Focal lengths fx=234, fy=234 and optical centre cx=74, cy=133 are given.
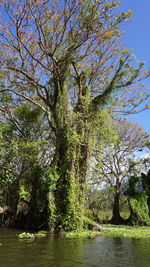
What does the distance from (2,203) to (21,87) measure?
25.0 feet

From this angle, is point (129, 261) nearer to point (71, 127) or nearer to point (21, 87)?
point (71, 127)

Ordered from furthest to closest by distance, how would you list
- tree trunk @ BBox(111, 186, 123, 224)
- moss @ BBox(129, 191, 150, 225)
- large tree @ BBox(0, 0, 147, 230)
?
tree trunk @ BBox(111, 186, 123, 224)
moss @ BBox(129, 191, 150, 225)
large tree @ BBox(0, 0, 147, 230)

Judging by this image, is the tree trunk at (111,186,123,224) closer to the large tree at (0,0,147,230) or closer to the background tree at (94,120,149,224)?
the background tree at (94,120,149,224)

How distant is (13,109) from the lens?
1698 cm

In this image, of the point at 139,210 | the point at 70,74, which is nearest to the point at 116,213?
the point at 139,210

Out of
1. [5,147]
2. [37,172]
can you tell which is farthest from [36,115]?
[37,172]

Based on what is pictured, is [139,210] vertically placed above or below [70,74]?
below

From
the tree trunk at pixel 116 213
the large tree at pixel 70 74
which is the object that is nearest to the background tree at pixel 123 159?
the tree trunk at pixel 116 213

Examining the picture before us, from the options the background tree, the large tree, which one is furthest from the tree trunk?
the large tree

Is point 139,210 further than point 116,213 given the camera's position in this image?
No

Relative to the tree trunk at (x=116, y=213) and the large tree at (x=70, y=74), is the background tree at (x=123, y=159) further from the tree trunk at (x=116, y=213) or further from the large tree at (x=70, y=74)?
the large tree at (x=70, y=74)

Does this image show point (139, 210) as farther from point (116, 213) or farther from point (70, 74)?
point (70, 74)

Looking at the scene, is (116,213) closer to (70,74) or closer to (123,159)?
(123,159)

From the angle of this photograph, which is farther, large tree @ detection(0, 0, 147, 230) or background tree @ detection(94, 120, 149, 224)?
background tree @ detection(94, 120, 149, 224)
